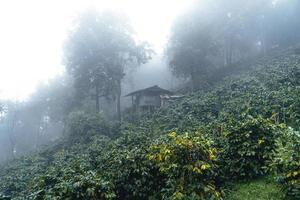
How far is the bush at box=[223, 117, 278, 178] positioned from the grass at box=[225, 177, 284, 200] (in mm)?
309

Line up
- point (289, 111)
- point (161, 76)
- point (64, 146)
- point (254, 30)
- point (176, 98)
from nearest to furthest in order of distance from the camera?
point (289, 111) → point (64, 146) → point (176, 98) → point (254, 30) → point (161, 76)

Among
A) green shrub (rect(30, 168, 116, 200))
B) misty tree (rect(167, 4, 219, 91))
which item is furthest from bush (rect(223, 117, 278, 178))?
misty tree (rect(167, 4, 219, 91))

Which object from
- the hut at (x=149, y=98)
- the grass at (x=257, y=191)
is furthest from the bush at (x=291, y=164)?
the hut at (x=149, y=98)

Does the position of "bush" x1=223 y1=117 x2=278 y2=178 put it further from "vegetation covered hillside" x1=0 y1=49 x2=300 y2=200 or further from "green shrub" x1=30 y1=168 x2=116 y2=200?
"green shrub" x1=30 y1=168 x2=116 y2=200

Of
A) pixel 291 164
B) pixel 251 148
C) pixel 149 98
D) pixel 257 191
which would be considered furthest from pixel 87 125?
pixel 291 164

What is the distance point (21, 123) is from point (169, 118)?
160 feet

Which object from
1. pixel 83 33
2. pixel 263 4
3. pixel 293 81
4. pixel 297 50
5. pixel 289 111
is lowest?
pixel 289 111

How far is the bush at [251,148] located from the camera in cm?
865

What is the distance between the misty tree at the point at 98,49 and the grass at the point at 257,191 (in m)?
28.1

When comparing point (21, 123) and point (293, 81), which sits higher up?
point (293, 81)

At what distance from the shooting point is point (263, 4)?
42000 mm

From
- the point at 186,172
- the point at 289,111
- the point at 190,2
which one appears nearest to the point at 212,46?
the point at 190,2

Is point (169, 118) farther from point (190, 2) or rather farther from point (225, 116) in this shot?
point (190, 2)

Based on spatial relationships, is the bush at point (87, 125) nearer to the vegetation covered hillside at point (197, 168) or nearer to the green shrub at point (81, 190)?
the vegetation covered hillside at point (197, 168)
